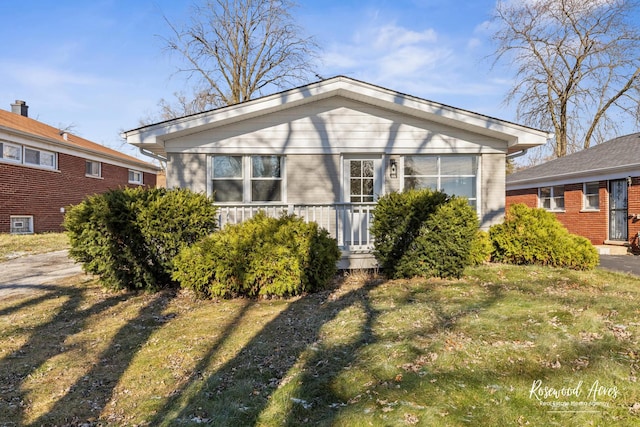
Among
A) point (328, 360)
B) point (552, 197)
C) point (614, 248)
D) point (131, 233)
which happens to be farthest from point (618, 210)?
point (131, 233)

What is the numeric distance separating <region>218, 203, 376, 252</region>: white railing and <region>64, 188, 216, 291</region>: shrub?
1.44m

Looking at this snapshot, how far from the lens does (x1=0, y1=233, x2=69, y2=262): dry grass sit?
10453 millimetres

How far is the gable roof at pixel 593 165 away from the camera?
39.0 feet

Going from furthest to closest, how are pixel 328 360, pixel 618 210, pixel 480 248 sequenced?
pixel 618 210, pixel 480 248, pixel 328 360

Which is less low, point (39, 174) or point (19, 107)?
point (19, 107)

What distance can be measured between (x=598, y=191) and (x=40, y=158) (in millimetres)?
21600

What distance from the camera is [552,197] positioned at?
15.5 m

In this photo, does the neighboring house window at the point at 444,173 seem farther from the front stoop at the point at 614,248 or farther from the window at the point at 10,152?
the window at the point at 10,152

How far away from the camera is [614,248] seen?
11688 millimetres

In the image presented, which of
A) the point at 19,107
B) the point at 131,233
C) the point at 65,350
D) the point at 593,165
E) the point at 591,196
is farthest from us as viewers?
the point at 19,107

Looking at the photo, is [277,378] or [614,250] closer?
[277,378]

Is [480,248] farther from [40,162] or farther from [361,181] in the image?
[40,162]

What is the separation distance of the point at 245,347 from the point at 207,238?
2.37 meters

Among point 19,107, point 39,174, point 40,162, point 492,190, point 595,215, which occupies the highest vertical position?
point 19,107
